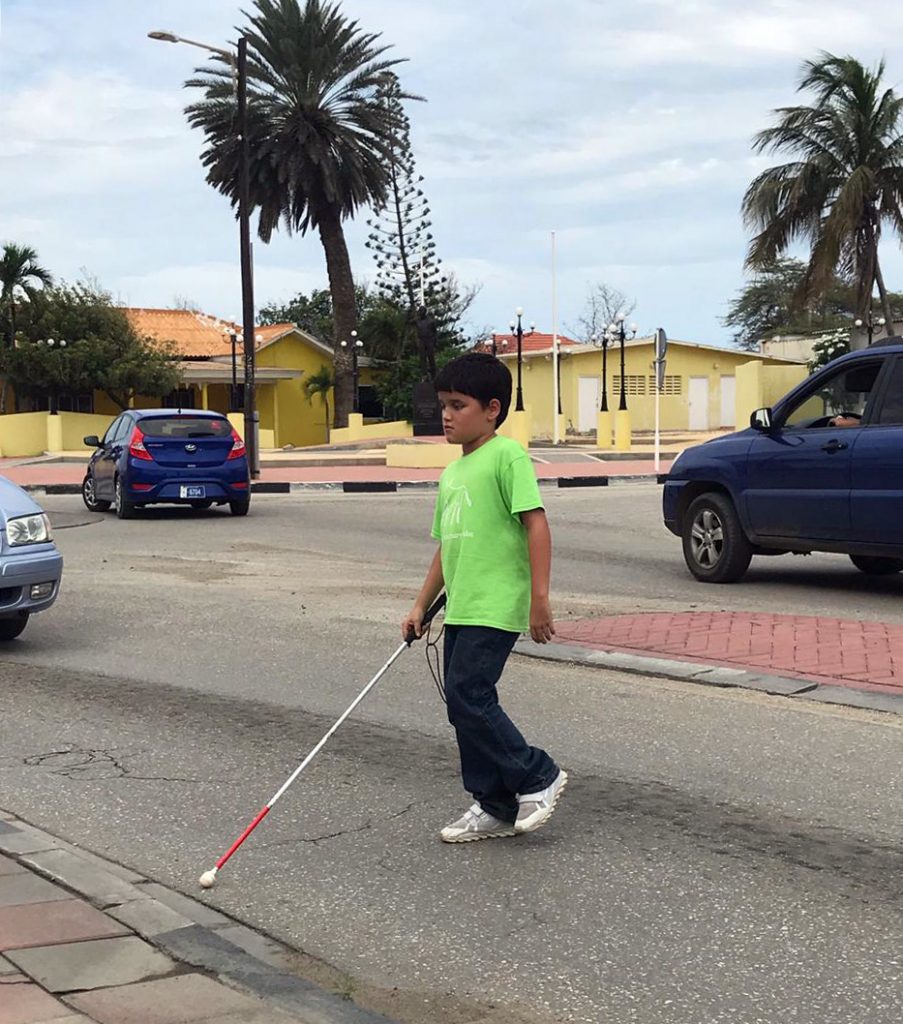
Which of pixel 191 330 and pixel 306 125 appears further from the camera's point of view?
pixel 191 330

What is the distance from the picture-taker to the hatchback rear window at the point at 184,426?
1897 cm

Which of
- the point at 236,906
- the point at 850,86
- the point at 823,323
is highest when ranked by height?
the point at 850,86

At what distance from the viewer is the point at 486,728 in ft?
16.6

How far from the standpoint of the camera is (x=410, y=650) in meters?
9.19

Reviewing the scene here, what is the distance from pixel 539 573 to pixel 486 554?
21 centimetres

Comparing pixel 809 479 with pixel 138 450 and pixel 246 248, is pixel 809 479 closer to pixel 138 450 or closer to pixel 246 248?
pixel 138 450

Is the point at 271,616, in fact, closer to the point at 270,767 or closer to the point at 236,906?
the point at 270,767

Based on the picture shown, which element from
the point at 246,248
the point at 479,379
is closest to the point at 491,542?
the point at 479,379

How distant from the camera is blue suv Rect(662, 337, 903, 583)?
Result: 1068 cm

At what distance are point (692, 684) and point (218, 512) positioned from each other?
1325 cm

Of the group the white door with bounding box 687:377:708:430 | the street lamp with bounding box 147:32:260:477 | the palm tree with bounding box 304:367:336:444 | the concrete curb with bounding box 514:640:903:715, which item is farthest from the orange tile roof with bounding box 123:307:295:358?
the concrete curb with bounding box 514:640:903:715

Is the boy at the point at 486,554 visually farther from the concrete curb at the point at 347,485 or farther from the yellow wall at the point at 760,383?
the yellow wall at the point at 760,383

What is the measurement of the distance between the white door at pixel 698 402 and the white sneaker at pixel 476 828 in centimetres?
4819

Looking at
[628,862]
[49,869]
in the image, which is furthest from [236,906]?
[628,862]
